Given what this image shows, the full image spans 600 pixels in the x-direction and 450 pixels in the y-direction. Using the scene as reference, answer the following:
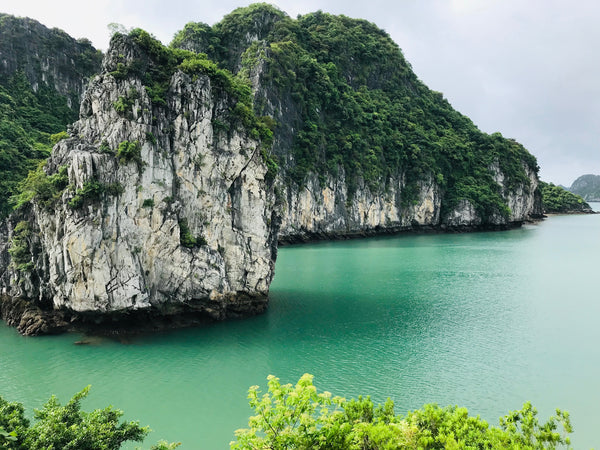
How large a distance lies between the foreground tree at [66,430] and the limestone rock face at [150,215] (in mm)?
9804

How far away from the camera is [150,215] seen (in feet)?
57.5

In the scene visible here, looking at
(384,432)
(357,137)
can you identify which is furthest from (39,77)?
(384,432)

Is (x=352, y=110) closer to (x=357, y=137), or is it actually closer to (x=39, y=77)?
(x=357, y=137)

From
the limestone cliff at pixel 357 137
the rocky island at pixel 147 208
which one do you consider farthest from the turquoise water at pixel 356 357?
the limestone cliff at pixel 357 137

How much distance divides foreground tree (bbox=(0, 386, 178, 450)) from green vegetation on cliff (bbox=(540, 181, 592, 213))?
12078 centimetres

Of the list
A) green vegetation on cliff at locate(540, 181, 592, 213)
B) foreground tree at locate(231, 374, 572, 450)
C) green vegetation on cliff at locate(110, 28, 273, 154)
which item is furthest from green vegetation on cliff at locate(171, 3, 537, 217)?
green vegetation on cliff at locate(540, 181, 592, 213)

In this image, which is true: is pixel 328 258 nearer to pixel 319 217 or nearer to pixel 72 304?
pixel 319 217

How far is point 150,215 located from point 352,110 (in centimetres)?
4243

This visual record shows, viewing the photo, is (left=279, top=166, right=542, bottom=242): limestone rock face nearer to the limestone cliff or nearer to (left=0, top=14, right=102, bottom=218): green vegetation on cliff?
the limestone cliff

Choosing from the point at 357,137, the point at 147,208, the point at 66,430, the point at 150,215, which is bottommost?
the point at 66,430

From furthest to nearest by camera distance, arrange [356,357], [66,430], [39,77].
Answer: [39,77] → [356,357] → [66,430]

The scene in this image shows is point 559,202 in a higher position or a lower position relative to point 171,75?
lower

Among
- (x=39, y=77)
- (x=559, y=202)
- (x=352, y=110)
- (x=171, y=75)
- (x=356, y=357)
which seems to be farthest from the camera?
(x=559, y=202)

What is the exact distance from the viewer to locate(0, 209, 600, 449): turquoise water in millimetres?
12156
